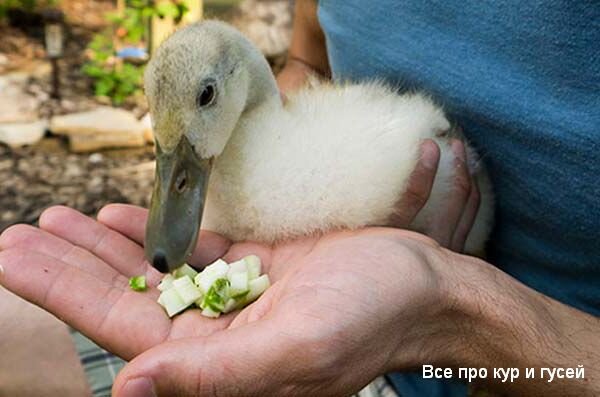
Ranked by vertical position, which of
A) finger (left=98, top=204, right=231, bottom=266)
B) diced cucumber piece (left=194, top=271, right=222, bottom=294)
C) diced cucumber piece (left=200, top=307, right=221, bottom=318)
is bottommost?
finger (left=98, top=204, right=231, bottom=266)

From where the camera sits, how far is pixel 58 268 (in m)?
0.97

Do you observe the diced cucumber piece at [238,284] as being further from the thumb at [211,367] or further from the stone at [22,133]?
the stone at [22,133]

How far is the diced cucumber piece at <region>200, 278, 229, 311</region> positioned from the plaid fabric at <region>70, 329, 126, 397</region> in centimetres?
37

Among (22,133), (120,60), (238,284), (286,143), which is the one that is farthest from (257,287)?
(120,60)

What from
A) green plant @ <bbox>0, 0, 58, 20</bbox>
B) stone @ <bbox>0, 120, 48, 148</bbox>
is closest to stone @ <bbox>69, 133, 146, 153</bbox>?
stone @ <bbox>0, 120, 48, 148</bbox>

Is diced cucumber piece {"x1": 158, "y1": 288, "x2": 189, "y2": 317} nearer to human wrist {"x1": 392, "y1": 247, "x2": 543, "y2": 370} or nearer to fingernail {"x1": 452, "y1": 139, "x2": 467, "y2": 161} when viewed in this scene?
human wrist {"x1": 392, "y1": 247, "x2": 543, "y2": 370}

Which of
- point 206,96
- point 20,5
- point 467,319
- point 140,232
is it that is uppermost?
point 206,96

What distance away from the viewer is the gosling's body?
1113 mm

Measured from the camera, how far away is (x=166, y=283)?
1.06 metres

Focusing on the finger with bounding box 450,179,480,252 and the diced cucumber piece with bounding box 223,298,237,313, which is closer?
the diced cucumber piece with bounding box 223,298,237,313

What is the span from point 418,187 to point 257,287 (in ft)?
0.91

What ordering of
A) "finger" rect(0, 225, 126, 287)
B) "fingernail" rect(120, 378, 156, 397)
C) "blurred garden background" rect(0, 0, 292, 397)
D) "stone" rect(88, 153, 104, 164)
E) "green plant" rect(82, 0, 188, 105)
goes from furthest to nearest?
"green plant" rect(82, 0, 188, 105), "stone" rect(88, 153, 104, 164), "blurred garden background" rect(0, 0, 292, 397), "finger" rect(0, 225, 126, 287), "fingernail" rect(120, 378, 156, 397)

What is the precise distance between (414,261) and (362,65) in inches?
23.1

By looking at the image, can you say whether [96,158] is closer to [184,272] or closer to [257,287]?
[184,272]
